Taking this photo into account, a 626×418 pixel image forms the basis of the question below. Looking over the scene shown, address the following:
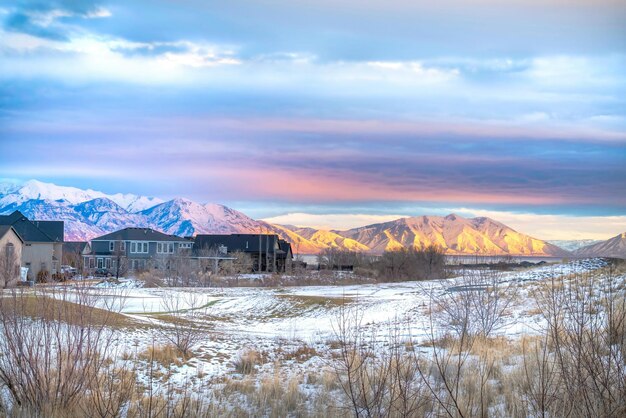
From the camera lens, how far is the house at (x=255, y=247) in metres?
84.7

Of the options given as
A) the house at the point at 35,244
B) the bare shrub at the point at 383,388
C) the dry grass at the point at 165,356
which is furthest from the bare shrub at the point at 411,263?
the bare shrub at the point at 383,388

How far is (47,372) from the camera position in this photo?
8977mm

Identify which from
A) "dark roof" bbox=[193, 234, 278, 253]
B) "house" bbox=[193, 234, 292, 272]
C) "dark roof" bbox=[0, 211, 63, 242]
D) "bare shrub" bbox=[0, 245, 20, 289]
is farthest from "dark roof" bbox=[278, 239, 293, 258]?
"bare shrub" bbox=[0, 245, 20, 289]

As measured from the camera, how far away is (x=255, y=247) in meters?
89.4

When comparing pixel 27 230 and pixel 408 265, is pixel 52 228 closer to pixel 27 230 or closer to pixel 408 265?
pixel 27 230

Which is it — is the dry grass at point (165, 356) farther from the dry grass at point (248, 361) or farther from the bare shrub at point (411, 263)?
the bare shrub at point (411, 263)

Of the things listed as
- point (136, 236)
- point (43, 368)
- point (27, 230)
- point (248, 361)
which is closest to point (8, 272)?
point (248, 361)

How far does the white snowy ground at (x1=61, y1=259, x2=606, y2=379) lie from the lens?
17.0m

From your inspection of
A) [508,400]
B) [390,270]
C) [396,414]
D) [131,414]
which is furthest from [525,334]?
[390,270]

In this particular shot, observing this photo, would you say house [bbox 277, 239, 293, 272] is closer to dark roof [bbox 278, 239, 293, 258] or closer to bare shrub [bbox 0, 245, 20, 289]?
dark roof [bbox 278, 239, 293, 258]

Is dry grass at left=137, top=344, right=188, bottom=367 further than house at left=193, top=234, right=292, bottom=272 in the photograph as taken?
No

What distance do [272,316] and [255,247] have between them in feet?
185

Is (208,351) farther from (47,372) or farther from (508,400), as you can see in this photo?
(508,400)

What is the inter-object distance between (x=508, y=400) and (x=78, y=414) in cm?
655
